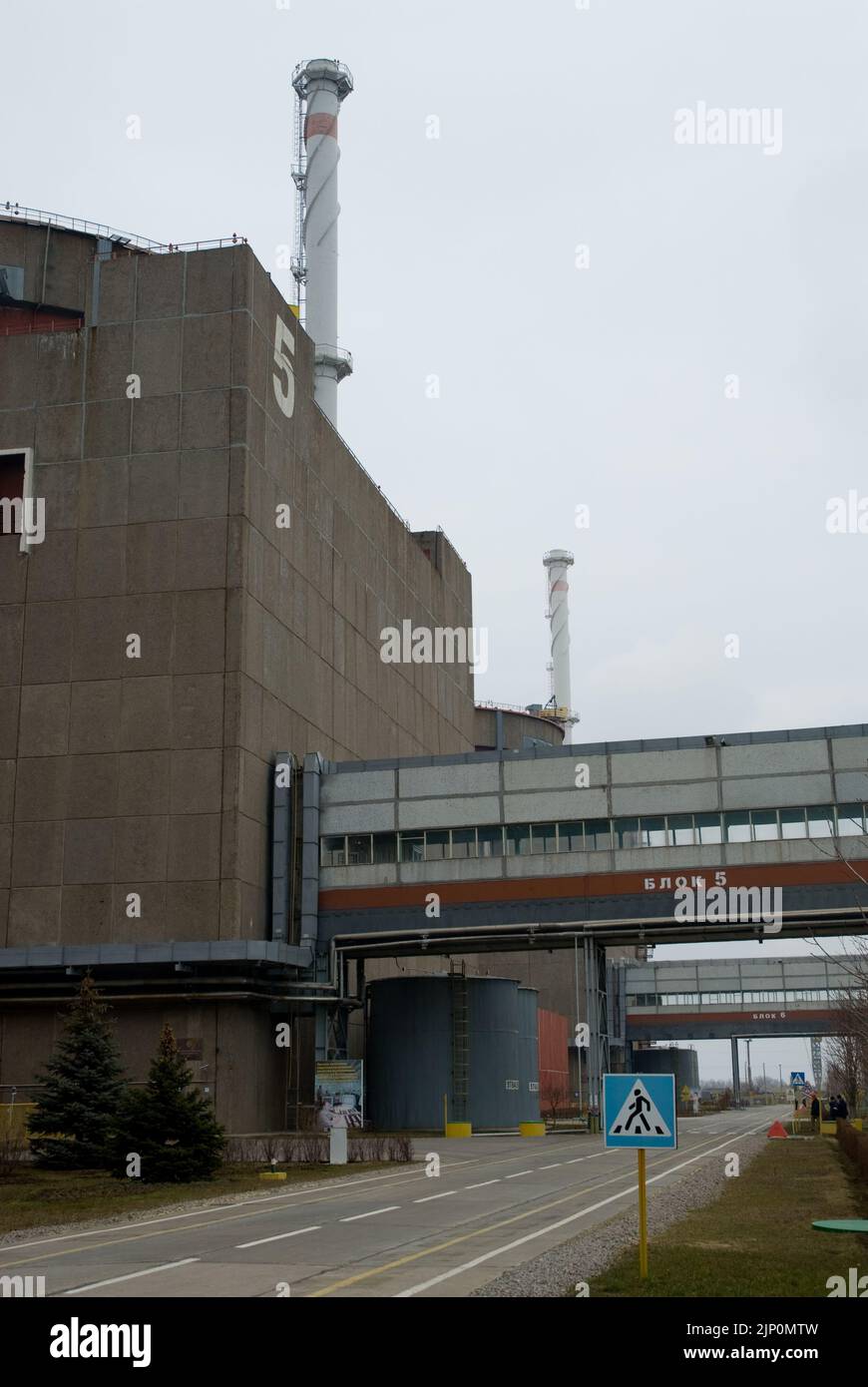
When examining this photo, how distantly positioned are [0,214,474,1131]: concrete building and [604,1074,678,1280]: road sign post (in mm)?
33123

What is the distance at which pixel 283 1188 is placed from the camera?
28969mm

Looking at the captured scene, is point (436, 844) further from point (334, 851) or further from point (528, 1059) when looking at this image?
point (528, 1059)

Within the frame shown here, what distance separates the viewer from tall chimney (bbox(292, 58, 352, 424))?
80438 millimetres

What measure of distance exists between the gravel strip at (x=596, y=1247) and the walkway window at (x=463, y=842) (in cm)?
2530

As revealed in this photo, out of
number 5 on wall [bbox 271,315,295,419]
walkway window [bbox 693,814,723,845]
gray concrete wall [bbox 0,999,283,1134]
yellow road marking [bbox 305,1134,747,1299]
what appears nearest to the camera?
yellow road marking [bbox 305,1134,747,1299]

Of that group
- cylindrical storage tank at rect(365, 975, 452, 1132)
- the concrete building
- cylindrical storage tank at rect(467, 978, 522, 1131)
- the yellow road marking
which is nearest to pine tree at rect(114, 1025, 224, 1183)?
the yellow road marking

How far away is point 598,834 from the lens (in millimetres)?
52562

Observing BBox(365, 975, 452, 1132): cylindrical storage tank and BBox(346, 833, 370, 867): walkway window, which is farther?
BBox(365, 975, 452, 1132): cylindrical storage tank

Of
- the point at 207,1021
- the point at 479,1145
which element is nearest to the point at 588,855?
the point at 479,1145

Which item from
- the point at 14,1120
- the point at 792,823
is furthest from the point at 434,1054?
the point at 14,1120

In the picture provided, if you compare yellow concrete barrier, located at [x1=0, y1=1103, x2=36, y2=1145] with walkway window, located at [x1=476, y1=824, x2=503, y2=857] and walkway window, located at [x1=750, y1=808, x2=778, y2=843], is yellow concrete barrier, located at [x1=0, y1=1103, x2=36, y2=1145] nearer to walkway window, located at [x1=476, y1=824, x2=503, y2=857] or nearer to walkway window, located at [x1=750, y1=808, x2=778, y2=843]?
walkway window, located at [x1=476, y1=824, x2=503, y2=857]

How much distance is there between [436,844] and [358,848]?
118 inches

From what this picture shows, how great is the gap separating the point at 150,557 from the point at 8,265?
556 inches
